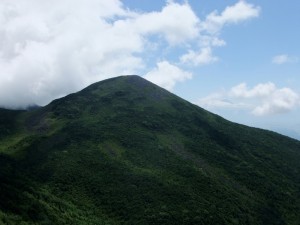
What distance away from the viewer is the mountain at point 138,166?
97688 mm

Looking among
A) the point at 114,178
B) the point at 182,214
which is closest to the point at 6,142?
the point at 114,178

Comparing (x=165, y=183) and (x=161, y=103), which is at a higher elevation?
(x=161, y=103)

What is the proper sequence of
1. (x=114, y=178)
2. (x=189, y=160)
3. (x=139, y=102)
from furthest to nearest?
(x=139, y=102) → (x=189, y=160) → (x=114, y=178)

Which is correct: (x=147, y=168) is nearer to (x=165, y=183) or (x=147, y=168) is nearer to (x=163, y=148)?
(x=165, y=183)

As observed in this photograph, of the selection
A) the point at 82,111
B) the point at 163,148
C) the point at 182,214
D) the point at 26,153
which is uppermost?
the point at 82,111

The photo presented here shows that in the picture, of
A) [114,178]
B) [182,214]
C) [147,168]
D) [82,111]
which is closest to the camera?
[182,214]

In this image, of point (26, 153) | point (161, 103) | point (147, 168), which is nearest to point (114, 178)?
point (147, 168)

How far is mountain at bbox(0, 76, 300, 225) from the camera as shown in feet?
320

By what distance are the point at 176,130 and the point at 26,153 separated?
6540 centimetres

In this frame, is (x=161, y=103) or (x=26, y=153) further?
(x=161, y=103)

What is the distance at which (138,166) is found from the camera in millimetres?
124000

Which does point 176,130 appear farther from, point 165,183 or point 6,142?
point 6,142

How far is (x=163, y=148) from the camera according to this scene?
462 ft

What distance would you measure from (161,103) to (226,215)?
9209cm
